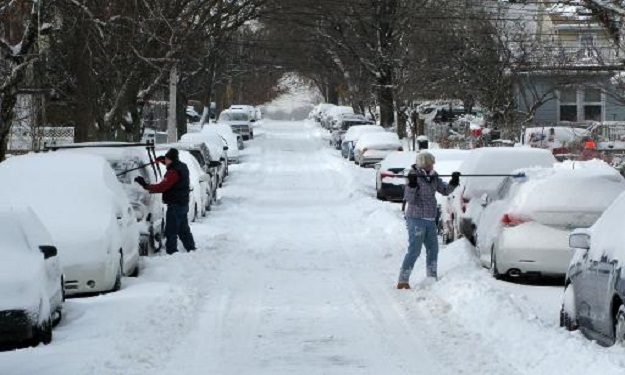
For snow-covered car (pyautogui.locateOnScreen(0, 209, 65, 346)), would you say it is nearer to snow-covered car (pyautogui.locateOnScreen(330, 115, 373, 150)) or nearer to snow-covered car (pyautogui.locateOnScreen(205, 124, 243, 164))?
snow-covered car (pyautogui.locateOnScreen(205, 124, 243, 164))

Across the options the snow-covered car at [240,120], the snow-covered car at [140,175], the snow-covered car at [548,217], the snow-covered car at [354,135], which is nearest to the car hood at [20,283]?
the snow-covered car at [548,217]

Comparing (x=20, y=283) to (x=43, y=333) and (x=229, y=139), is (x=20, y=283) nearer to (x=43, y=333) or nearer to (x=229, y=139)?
(x=43, y=333)

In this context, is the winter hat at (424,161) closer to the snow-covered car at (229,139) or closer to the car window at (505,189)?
the car window at (505,189)

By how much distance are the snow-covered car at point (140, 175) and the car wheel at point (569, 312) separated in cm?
860

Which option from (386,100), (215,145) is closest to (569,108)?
(386,100)

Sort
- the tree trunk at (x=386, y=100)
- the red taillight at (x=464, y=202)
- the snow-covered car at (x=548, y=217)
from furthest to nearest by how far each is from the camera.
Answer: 1. the tree trunk at (x=386, y=100)
2. the red taillight at (x=464, y=202)
3. the snow-covered car at (x=548, y=217)

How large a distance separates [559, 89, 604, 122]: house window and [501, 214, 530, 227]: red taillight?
45275 mm

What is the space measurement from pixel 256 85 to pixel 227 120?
47.4 metres

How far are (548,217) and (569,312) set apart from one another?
4.41 meters

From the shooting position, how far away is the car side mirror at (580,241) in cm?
1064

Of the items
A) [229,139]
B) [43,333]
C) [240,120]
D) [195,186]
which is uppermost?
[240,120]

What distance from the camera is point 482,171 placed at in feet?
67.7

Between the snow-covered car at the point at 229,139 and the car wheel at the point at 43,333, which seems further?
the snow-covered car at the point at 229,139

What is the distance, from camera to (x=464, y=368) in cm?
980
